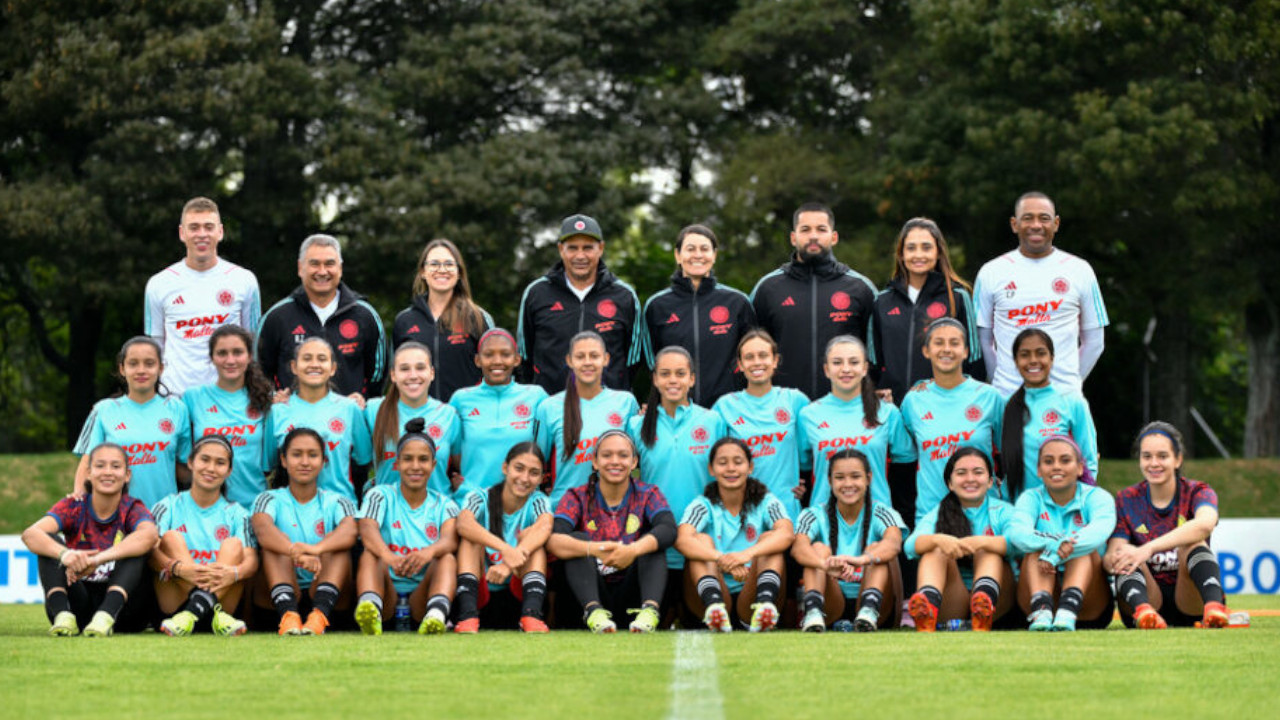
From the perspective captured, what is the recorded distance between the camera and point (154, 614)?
819cm

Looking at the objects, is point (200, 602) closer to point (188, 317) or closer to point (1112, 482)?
point (188, 317)

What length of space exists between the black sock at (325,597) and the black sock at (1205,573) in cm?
436

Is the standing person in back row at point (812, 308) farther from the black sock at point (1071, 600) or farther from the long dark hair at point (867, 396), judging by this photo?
the black sock at point (1071, 600)

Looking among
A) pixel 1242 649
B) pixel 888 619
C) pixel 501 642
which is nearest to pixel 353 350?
pixel 501 642

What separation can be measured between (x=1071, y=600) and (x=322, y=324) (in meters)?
4.42

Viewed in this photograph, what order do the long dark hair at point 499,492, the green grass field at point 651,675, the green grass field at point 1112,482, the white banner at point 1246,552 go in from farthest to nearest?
1. the green grass field at point 1112,482
2. the white banner at point 1246,552
3. the long dark hair at point 499,492
4. the green grass field at point 651,675

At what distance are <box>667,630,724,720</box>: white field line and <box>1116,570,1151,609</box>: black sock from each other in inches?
89.1

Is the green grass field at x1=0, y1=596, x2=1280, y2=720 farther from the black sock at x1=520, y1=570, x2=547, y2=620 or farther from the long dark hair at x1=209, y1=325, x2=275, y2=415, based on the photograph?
the long dark hair at x1=209, y1=325, x2=275, y2=415

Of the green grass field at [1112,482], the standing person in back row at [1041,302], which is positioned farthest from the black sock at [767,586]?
the green grass field at [1112,482]

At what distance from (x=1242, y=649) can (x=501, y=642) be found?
3178mm

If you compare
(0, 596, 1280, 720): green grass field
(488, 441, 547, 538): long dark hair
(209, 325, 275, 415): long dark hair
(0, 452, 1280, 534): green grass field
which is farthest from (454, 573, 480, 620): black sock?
(0, 452, 1280, 534): green grass field

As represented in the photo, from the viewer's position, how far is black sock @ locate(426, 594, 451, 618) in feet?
25.7

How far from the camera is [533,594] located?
26.1 ft

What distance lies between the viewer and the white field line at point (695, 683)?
15.7ft
